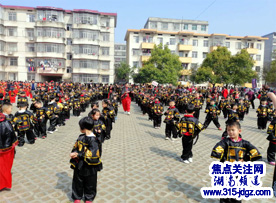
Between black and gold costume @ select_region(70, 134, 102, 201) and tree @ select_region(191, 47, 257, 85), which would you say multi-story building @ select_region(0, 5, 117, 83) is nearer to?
tree @ select_region(191, 47, 257, 85)

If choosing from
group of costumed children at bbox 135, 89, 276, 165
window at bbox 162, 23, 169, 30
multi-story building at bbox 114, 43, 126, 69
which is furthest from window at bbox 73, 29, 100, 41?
multi-story building at bbox 114, 43, 126, 69

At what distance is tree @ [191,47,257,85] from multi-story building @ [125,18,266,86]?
1163cm

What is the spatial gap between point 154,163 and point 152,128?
5.16 metres

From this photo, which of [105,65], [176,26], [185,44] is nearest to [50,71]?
[105,65]

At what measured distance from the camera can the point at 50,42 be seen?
3738 centimetres

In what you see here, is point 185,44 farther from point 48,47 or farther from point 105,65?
point 48,47

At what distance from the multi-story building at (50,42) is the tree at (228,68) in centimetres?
1882

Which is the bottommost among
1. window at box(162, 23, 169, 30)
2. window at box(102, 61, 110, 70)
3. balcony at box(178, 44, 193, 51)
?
window at box(102, 61, 110, 70)

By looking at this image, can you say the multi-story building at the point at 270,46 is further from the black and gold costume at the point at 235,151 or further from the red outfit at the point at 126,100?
the black and gold costume at the point at 235,151

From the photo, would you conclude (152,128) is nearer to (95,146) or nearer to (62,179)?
(62,179)

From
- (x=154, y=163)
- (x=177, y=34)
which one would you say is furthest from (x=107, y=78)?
(x=154, y=163)

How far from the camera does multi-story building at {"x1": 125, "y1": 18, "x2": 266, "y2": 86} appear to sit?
4488cm

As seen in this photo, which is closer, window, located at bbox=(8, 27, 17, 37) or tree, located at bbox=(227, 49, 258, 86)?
tree, located at bbox=(227, 49, 258, 86)

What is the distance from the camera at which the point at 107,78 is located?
41.4 metres
